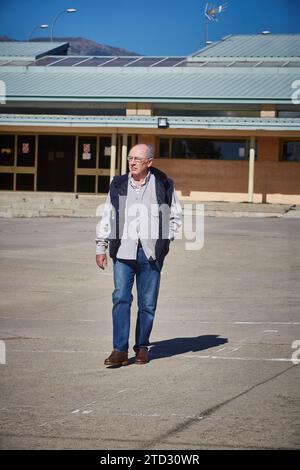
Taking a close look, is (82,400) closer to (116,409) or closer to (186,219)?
(116,409)

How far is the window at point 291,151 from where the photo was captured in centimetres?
4044

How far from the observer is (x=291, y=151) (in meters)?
40.6

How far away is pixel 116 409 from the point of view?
21.4ft

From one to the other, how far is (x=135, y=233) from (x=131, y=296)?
0.50 meters

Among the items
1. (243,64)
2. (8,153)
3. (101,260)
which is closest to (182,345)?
(101,260)

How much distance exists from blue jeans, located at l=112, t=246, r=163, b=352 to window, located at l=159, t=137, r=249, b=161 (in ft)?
108

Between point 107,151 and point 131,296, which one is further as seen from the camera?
point 107,151

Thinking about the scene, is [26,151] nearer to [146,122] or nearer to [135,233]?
[146,122]

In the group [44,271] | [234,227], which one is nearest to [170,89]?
[234,227]

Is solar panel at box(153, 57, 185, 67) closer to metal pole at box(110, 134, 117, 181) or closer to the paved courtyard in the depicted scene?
metal pole at box(110, 134, 117, 181)

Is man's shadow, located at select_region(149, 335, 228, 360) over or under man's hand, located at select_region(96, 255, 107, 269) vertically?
under

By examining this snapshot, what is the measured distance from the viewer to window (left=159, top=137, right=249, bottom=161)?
41.3m

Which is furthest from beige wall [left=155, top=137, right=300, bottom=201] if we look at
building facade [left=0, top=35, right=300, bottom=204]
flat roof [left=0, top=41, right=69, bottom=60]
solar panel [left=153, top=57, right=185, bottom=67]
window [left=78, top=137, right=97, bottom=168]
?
flat roof [left=0, top=41, right=69, bottom=60]
